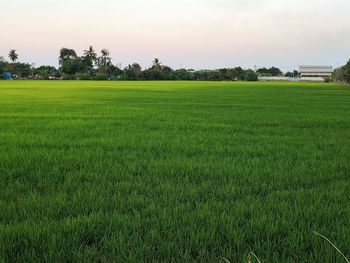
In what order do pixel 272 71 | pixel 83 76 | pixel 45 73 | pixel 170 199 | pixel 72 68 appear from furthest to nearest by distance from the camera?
pixel 272 71, pixel 45 73, pixel 72 68, pixel 83 76, pixel 170 199

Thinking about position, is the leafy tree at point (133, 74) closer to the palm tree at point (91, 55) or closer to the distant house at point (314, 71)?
the palm tree at point (91, 55)

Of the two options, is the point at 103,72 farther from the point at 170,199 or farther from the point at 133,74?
the point at 170,199

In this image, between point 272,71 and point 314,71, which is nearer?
point 314,71

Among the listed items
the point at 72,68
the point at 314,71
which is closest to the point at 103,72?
the point at 72,68

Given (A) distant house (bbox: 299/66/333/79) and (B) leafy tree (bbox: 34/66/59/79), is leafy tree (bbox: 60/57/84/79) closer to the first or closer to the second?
(B) leafy tree (bbox: 34/66/59/79)

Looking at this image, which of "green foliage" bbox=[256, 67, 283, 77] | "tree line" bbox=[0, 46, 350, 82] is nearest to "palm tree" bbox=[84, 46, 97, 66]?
"tree line" bbox=[0, 46, 350, 82]

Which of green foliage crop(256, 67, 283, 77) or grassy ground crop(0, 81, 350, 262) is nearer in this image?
grassy ground crop(0, 81, 350, 262)

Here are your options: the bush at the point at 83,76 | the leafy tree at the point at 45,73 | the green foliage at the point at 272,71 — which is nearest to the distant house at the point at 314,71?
the green foliage at the point at 272,71

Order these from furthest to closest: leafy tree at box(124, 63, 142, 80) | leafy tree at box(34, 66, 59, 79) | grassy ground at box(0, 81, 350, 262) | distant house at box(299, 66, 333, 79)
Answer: distant house at box(299, 66, 333, 79), leafy tree at box(34, 66, 59, 79), leafy tree at box(124, 63, 142, 80), grassy ground at box(0, 81, 350, 262)

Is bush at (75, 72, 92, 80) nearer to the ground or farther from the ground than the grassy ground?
nearer to the ground

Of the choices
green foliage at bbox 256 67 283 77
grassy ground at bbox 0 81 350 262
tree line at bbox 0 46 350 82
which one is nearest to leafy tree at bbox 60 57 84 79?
tree line at bbox 0 46 350 82

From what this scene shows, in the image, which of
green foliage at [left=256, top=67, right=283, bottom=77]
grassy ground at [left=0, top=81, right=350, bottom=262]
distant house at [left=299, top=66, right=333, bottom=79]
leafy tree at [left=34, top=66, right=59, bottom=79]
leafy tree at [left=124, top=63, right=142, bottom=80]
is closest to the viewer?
grassy ground at [left=0, top=81, right=350, bottom=262]

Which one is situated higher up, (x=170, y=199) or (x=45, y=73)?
(x=170, y=199)

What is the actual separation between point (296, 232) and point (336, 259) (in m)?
0.60
